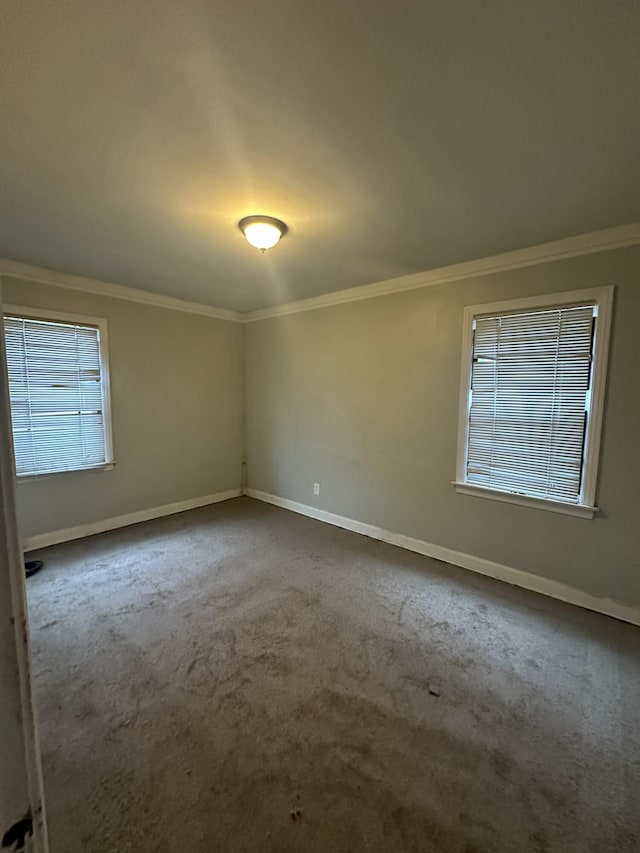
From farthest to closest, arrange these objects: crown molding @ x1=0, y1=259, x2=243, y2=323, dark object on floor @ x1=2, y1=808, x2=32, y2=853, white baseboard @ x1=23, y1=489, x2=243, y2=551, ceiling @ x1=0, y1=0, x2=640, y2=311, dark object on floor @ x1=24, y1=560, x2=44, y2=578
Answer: white baseboard @ x1=23, y1=489, x2=243, y2=551 → crown molding @ x1=0, y1=259, x2=243, y2=323 → dark object on floor @ x1=24, y1=560, x2=44, y2=578 → ceiling @ x1=0, y1=0, x2=640, y2=311 → dark object on floor @ x1=2, y1=808, x2=32, y2=853

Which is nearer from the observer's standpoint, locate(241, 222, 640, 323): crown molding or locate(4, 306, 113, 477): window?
locate(241, 222, 640, 323): crown molding

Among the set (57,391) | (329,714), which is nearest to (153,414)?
(57,391)

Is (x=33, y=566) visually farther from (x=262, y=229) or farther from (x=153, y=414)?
(x=262, y=229)

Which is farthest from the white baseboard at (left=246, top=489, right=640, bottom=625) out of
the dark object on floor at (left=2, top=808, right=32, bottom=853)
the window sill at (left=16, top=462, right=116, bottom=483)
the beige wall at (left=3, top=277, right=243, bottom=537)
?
the dark object on floor at (left=2, top=808, right=32, bottom=853)

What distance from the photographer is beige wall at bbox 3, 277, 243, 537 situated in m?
3.41

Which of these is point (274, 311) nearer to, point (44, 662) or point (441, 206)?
point (441, 206)

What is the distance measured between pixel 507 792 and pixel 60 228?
12.0 feet

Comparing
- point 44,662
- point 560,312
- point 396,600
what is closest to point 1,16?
point 44,662

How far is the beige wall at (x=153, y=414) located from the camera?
3.41 m

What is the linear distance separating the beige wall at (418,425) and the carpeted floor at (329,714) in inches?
17.7

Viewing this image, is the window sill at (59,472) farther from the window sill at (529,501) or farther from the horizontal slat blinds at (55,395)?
the window sill at (529,501)

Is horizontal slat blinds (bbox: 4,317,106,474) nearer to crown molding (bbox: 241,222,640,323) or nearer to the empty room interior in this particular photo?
the empty room interior

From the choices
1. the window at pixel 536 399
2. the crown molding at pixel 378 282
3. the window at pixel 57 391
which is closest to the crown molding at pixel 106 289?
the crown molding at pixel 378 282

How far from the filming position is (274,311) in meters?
4.47
